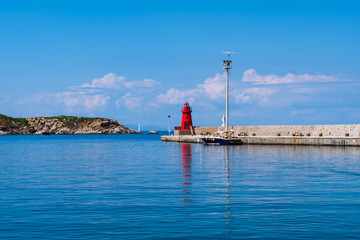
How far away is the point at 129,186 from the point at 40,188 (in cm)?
439

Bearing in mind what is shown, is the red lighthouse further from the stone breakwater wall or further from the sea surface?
the sea surface

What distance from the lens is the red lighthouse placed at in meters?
94.4

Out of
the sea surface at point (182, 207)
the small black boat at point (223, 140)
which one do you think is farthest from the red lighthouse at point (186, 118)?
the sea surface at point (182, 207)

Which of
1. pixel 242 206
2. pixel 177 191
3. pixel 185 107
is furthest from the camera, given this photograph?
pixel 185 107

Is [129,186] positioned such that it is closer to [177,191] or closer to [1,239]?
[177,191]

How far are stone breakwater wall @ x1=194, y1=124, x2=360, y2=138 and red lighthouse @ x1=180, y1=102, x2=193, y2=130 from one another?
13520mm

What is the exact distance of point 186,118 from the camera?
311ft

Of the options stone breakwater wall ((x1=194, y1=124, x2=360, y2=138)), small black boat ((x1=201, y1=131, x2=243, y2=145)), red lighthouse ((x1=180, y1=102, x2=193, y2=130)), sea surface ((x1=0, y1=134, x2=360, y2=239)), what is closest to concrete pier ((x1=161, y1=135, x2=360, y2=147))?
small black boat ((x1=201, y1=131, x2=243, y2=145))

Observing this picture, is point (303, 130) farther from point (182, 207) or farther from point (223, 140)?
point (182, 207)

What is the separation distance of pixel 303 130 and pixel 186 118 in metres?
31.2

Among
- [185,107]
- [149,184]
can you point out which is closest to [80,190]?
[149,184]

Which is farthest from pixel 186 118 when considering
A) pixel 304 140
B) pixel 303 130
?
pixel 304 140

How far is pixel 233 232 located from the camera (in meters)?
11.8

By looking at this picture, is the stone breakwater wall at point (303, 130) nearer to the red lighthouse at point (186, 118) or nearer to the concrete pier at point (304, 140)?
the concrete pier at point (304, 140)
